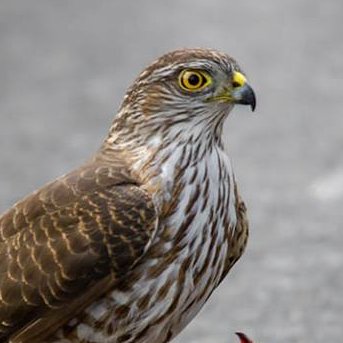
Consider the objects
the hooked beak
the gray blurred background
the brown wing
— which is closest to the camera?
the brown wing

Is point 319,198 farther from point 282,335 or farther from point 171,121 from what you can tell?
point 171,121

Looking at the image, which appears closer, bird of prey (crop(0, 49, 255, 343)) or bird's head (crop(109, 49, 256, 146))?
bird of prey (crop(0, 49, 255, 343))

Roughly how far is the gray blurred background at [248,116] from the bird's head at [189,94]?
2730 millimetres

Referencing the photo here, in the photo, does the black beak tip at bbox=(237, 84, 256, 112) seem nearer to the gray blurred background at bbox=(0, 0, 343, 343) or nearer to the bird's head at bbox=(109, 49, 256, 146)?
the bird's head at bbox=(109, 49, 256, 146)

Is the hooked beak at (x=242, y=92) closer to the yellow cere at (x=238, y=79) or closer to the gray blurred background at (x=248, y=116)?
the yellow cere at (x=238, y=79)

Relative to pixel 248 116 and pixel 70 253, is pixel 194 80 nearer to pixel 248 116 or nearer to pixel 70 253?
pixel 70 253

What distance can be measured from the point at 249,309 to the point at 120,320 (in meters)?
3.06

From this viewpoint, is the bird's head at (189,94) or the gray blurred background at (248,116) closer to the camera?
the bird's head at (189,94)

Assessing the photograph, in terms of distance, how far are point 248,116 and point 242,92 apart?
4955 mm

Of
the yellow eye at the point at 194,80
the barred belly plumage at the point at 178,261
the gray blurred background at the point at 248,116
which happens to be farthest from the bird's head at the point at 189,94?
the gray blurred background at the point at 248,116

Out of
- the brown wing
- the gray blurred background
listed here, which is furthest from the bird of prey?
the gray blurred background

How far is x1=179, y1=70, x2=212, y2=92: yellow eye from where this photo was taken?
24.7 ft

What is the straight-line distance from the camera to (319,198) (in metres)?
11.3

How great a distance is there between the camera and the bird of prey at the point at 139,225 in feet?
24.0
